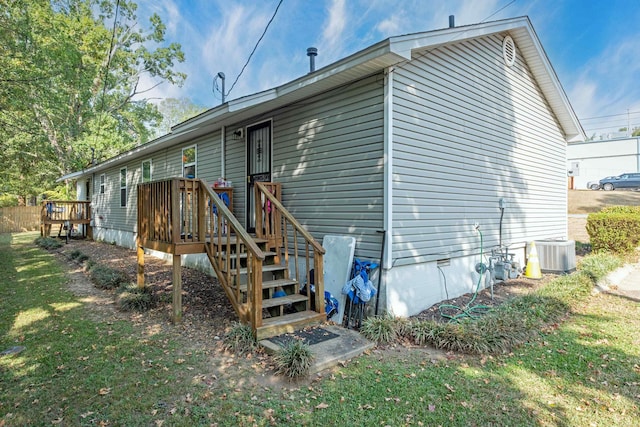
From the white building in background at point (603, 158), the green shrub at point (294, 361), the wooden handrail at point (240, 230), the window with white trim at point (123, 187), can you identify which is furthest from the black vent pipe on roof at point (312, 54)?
the white building in background at point (603, 158)

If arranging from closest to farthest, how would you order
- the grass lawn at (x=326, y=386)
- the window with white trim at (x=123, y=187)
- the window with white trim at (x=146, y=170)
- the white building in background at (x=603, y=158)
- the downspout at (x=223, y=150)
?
the grass lawn at (x=326, y=386), the downspout at (x=223, y=150), the window with white trim at (x=146, y=170), the window with white trim at (x=123, y=187), the white building in background at (x=603, y=158)

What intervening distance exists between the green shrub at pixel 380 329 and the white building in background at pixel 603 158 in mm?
28968

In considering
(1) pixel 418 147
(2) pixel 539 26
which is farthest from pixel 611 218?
(1) pixel 418 147

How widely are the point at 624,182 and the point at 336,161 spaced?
88.4ft

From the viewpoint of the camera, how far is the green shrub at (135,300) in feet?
17.8

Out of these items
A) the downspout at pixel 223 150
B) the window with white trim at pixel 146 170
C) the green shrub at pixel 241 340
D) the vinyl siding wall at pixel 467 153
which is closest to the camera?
the green shrub at pixel 241 340

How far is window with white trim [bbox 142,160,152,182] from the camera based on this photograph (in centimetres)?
1154

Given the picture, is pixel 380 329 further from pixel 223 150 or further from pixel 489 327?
pixel 223 150

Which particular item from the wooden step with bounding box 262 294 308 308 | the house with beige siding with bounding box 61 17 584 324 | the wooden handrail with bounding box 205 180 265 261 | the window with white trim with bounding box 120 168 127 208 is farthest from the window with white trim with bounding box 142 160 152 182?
the wooden step with bounding box 262 294 308 308

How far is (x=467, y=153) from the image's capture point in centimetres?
638

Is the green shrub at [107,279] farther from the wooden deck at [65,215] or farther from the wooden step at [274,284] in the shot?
the wooden deck at [65,215]

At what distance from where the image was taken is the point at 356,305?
4832 millimetres

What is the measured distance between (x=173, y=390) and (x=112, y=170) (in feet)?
44.2

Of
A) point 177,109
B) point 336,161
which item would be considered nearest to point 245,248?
point 336,161
